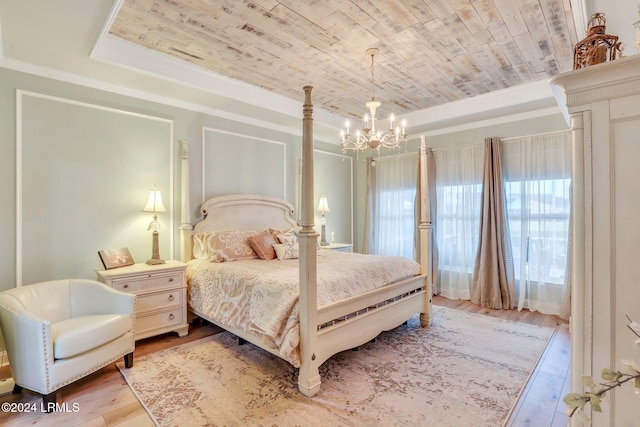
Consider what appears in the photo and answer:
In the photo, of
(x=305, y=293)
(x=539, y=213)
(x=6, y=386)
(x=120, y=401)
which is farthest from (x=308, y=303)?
(x=539, y=213)

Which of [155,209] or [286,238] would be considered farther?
[286,238]

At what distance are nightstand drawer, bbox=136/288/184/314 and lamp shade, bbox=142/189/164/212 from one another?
0.90 metres

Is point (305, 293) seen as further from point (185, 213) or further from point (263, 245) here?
point (185, 213)

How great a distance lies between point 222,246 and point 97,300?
1.26 metres

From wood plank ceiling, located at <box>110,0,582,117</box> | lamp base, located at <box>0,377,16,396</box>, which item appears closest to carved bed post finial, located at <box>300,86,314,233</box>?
wood plank ceiling, located at <box>110,0,582,117</box>

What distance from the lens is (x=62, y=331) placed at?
2.22 meters

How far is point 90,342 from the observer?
2.26 m

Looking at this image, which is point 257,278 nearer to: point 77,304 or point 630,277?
point 77,304

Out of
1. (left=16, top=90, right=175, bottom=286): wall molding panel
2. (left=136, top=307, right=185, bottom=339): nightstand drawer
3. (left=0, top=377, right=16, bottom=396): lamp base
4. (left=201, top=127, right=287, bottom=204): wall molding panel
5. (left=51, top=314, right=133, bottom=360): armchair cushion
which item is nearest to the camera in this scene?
(left=51, top=314, right=133, bottom=360): armchair cushion

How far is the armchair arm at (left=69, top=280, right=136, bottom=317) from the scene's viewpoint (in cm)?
262

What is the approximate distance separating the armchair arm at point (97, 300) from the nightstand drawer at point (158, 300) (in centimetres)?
42

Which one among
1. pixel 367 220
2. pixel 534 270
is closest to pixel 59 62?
pixel 367 220

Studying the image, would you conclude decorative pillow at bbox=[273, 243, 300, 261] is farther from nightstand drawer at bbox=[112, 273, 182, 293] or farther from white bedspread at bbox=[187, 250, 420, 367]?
nightstand drawer at bbox=[112, 273, 182, 293]

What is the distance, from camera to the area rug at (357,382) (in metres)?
2.02
